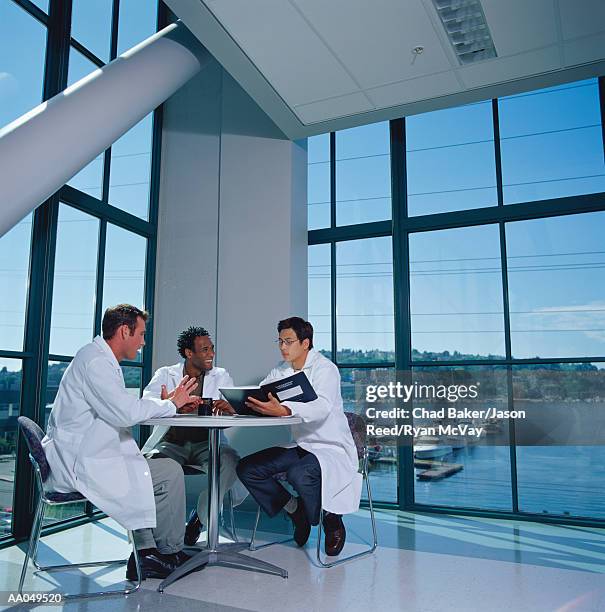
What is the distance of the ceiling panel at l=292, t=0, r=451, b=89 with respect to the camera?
314 cm

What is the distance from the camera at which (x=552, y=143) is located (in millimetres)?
4484

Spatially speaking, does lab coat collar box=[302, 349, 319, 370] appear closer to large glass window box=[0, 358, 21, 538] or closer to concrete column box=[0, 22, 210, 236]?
concrete column box=[0, 22, 210, 236]

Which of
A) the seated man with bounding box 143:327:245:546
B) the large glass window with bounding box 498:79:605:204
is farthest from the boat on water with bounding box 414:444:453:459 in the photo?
the large glass window with bounding box 498:79:605:204

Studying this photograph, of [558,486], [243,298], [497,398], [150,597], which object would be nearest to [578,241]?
[497,398]

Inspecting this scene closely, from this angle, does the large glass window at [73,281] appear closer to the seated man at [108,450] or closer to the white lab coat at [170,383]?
the white lab coat at [170,383]

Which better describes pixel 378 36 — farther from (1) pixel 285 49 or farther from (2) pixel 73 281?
(2) pixel 73 281

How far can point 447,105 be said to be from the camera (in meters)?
4.13

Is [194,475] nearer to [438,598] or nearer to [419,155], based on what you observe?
[438,598]

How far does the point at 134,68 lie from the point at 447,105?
216cm

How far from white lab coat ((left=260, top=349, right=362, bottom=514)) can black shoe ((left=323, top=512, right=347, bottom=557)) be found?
15 cm

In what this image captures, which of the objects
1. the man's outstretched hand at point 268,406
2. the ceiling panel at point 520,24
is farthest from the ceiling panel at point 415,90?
the man's outstretched hand at point 268,406

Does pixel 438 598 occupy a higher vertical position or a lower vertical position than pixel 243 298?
lower

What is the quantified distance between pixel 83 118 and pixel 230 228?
1646 mm

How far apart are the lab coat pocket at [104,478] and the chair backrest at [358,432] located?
58.8 inches
